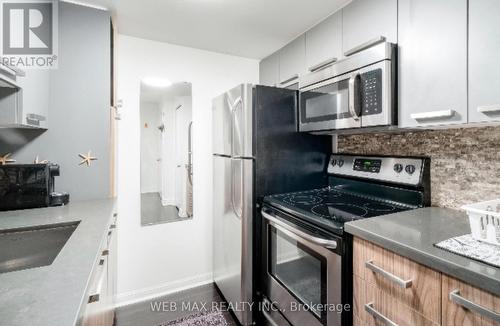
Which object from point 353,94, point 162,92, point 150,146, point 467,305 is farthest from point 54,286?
point 162,92

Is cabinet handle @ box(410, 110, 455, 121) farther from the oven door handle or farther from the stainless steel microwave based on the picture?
the oven door handle

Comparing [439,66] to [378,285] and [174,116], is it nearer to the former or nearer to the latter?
[378,285]

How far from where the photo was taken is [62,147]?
1.70 m

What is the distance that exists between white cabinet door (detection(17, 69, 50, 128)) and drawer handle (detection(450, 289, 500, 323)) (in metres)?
1.92

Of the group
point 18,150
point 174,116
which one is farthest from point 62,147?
point 174,116

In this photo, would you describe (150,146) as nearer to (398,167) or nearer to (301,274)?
(301,274)

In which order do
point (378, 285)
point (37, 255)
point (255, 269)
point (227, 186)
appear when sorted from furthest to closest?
point (227, 186), point (255, 269), point (37, 255), point (378, 285)

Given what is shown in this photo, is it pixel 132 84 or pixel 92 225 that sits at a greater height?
pixel 132 84

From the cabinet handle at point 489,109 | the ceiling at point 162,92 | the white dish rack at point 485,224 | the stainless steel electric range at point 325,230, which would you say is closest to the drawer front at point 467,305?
the white dish rack at point 485,224

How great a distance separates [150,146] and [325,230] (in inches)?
67.6

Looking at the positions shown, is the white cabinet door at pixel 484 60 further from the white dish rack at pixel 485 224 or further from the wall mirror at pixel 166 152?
the wall mirror at pixel 166 152

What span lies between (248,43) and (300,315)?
212cm

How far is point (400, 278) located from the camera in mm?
943

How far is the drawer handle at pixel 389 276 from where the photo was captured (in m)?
0.91
